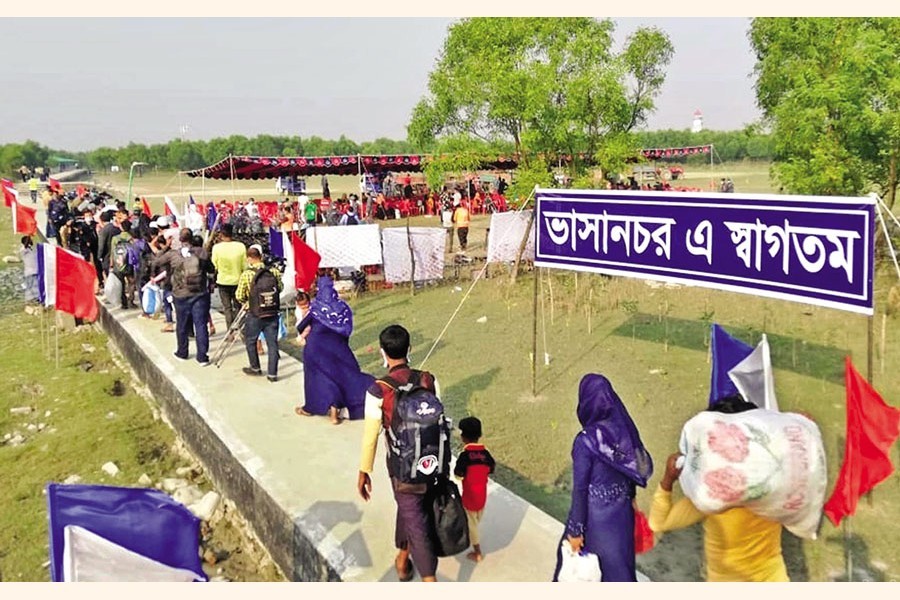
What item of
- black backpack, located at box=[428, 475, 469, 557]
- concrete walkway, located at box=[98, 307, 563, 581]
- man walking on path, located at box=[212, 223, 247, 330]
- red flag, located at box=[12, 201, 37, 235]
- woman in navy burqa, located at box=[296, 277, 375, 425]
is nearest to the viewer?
black backpack, located at box=[428, 475, 469, 557]

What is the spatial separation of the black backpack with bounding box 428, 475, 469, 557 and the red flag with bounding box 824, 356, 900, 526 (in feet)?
5.73

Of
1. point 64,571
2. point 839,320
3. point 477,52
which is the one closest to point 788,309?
point 839,320

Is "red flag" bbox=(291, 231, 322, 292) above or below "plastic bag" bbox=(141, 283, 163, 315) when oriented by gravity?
above

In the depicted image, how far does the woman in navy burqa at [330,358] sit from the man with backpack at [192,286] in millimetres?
1938

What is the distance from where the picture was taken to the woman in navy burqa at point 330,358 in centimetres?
555

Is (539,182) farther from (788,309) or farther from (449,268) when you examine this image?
(788,309)

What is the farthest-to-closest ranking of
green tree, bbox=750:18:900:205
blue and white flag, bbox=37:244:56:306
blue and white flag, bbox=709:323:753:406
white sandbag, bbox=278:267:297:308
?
green tree, bbox=750:18:900:205 → white sandbag, bbox=278:267:297:308 → blue and white flag, bbox=37:244:56:306 → blue and white flag, bbox=709:323:753:406

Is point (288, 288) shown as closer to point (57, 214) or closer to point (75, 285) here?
point (75, 285)

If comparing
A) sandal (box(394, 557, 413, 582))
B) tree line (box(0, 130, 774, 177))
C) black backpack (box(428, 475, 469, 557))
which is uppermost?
tree line (box(0, 130, 774, 177))

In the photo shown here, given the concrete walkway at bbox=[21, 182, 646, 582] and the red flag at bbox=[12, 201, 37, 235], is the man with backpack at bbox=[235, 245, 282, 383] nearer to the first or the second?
the concrete walkway at bbox=[21, 182, 646, 582]

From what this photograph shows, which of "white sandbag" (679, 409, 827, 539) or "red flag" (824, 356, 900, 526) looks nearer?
"white sandbag" (679, 409, 827, 539)

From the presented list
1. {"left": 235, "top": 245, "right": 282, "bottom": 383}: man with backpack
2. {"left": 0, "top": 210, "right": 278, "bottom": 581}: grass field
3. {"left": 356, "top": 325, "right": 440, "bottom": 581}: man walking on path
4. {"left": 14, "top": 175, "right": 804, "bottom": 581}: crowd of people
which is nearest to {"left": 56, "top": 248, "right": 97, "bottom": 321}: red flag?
{"left": 0, "top": 210, "right": 278, "bottom": 581}: grass field

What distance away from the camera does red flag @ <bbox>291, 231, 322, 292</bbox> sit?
8344 millimetres

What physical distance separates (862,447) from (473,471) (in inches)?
80.3
